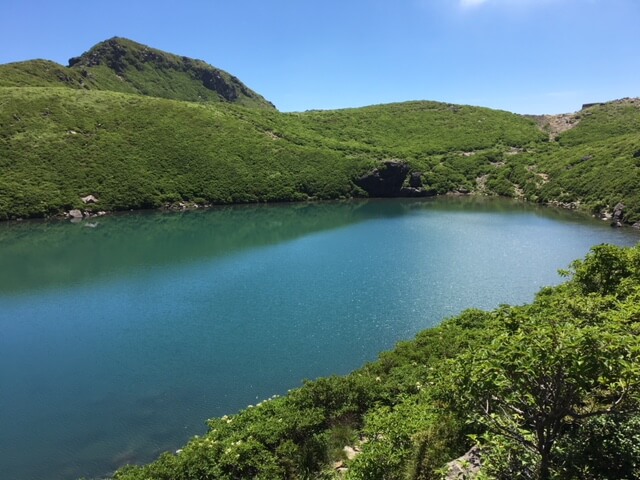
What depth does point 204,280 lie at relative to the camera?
159ft

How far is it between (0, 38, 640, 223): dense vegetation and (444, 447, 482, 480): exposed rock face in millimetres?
83807

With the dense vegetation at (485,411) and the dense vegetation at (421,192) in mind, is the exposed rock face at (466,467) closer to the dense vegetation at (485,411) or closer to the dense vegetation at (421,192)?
the dense vegetation at (485,411)

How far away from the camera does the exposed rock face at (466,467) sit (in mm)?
10523

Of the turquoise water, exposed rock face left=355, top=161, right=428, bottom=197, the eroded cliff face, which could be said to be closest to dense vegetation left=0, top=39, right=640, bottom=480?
the eroded cliff face

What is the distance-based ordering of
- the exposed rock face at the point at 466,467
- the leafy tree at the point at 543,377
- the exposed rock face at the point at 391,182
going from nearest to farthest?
1. the leafy tree at the point at 543,377
2. the exposed rock face at the point at 466,467
3. the exposed rock face at the point at 391,182

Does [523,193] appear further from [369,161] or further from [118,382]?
[118,382]

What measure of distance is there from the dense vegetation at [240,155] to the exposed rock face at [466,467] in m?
83.8

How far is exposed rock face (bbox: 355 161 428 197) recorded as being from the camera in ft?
429

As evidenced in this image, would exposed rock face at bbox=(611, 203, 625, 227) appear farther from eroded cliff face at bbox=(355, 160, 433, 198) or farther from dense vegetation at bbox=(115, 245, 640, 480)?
dense vegetation at bbox=(115, 245, 640, 480)

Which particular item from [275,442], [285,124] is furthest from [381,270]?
[285,124]

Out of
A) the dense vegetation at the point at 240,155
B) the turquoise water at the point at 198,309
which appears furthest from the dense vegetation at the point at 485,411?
the dense vegetation at the point at 240,155

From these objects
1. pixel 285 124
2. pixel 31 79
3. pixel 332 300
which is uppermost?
pixel 31 79

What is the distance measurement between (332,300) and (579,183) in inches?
3777

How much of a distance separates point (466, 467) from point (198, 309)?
31.9 meters
